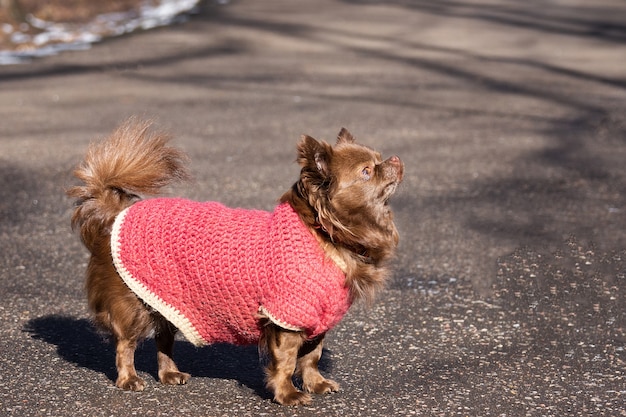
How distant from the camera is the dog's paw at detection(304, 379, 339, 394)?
172 inches

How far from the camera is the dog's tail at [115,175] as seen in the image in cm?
447

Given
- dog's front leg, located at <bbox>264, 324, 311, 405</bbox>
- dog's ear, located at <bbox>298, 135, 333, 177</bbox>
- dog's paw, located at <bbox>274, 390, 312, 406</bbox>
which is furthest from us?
dog's paw, located at <bbox>274, 390, 312, 406</bbox>

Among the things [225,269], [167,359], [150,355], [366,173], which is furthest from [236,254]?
[150,355]

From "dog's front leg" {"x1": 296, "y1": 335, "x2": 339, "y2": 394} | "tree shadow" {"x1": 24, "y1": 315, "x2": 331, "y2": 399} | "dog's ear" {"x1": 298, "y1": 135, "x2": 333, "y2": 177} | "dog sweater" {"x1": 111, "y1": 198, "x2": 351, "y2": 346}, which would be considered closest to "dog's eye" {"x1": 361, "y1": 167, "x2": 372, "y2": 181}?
"dog's ear" {"x1": 298, "y1": 135, "x2": 333, "y2": 177}

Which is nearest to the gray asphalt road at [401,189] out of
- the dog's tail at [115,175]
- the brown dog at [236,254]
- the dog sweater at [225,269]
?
the brown dog at [236,254]

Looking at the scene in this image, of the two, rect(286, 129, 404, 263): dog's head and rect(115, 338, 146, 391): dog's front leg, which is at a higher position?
rect(286, 129, 404, 263): dog's head

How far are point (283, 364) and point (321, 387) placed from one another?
0.33m

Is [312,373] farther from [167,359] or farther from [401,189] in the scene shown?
[401,189]

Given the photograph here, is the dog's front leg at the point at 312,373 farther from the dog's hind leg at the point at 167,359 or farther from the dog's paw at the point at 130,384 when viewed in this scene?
the dog's paw at the point at 130,384

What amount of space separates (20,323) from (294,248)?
6.53 ft

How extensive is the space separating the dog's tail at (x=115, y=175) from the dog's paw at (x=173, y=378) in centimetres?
67

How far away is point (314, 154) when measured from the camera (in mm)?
3951

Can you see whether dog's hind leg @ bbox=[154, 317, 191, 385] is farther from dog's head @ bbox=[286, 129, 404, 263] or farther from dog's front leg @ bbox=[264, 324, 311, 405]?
dog's head @ bbox=[286, 129, 404, 263]

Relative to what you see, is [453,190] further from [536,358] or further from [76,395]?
[76,395]
